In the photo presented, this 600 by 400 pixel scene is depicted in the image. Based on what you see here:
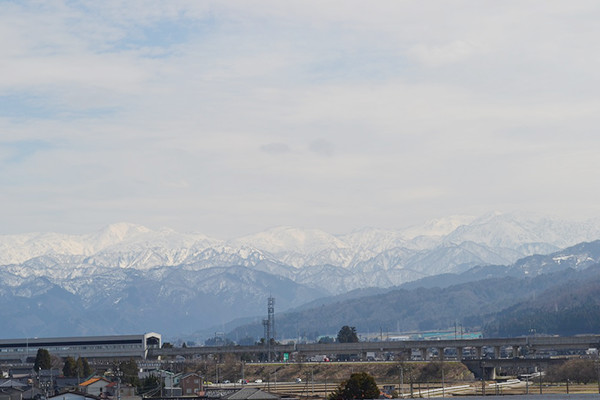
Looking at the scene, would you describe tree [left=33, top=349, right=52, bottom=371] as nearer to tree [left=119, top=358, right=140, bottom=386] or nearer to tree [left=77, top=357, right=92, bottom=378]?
tree [left=77, top=357, right=92, bottom=378]

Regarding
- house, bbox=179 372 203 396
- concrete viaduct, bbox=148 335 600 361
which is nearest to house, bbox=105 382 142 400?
house, bbox=179 372 203 396

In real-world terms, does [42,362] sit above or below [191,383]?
above

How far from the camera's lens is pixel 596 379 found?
127875 mm

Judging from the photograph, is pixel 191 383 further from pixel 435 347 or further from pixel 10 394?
pixel 435 347

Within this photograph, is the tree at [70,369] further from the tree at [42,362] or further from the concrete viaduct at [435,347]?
the concrete viaduct at [435,347]

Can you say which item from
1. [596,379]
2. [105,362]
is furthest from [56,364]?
[596,379]

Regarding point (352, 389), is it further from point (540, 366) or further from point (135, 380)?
point (540, 366)

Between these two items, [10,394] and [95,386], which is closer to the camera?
[10,394]

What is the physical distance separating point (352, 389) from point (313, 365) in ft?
244

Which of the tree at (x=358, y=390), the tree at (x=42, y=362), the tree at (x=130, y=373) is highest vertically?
the tree at (x=42, y=362)

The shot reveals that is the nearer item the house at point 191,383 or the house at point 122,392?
the house at point 122,392

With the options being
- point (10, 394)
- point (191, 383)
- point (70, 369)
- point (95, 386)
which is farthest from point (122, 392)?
point (70, 369)

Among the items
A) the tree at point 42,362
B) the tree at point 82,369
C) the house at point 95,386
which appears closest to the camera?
the house at point 95,386

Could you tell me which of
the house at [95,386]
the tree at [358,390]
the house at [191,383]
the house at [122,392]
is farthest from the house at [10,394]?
the house at [191,383]
